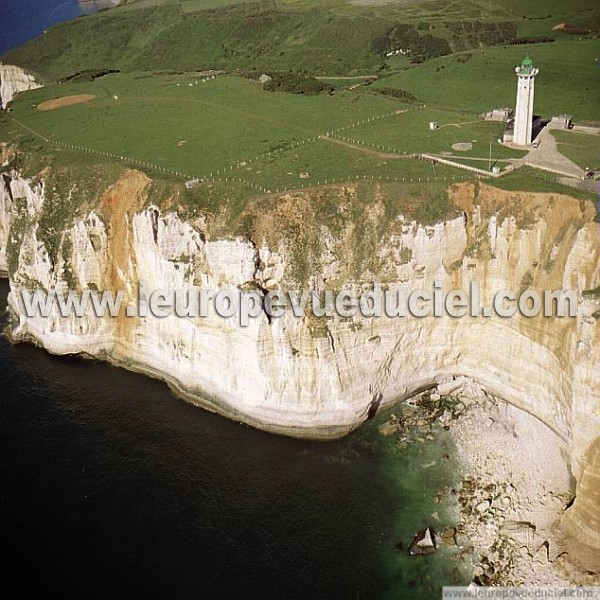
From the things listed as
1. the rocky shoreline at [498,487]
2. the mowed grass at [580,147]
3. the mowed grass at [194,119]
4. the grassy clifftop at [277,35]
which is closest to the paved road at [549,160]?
the mowed grass at [580,147]

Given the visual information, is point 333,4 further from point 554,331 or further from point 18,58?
point 554,331

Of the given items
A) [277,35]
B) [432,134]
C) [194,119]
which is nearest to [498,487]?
[432,134]

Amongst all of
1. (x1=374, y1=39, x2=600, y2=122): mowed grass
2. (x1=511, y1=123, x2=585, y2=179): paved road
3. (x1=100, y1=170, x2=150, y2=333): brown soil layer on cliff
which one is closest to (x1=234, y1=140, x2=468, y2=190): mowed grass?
(x1=511, y1=123, x2=585, y2=179): paved road

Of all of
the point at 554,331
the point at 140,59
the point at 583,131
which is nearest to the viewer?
the point at 554,331

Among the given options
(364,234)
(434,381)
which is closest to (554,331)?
(434,381)

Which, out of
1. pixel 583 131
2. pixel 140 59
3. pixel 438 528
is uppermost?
pixel 140 59

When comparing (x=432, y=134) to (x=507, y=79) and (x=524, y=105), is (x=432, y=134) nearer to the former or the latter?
(x=524, y=105)

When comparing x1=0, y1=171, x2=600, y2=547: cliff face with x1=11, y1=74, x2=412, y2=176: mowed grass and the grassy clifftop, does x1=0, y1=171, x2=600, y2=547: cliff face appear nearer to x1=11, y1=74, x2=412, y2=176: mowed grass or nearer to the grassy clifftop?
x1=11, y1=74, x2=412, y2=176: mowed grass
